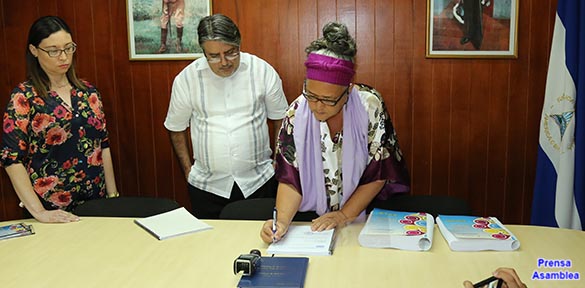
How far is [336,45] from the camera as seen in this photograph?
6.56 ft

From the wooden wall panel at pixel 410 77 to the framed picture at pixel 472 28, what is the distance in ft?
0.16

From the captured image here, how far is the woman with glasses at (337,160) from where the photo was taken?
7.17ft

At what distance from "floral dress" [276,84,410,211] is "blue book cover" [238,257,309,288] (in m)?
0.48

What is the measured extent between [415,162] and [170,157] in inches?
63.2

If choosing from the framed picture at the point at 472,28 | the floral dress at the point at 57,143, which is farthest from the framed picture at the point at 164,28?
the framed picture at the point at 472,28

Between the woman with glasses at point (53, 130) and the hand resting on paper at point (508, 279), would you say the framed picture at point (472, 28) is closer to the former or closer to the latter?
the woman with glasses at point (53, 130)

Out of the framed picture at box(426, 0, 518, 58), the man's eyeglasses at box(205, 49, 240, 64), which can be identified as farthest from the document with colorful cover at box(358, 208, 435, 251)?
the framed picture at box(426, 0, 518, 58)

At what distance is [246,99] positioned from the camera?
2912 mm

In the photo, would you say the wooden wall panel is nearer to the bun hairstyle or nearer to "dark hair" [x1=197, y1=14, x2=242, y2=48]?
"dark hair" [x1=197, y1=14, x2=242, y2=48]

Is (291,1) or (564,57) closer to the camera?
(564,57)

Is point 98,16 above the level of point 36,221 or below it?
above

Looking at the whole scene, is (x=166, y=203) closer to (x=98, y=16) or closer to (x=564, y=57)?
(x=98, y=16)

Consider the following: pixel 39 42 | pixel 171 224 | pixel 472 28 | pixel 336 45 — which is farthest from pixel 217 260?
pixel 472 28

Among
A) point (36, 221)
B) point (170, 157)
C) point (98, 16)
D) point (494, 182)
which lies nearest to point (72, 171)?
point (36, 221)
